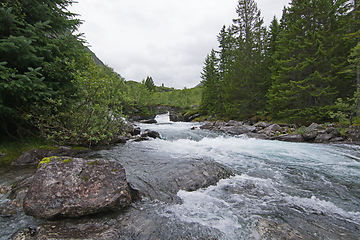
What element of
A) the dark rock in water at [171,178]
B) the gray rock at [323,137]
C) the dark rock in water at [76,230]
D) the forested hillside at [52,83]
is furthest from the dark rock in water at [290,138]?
the dark rock in water at [76,230]

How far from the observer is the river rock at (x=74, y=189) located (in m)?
3.08

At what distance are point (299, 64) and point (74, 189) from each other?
22.0 meters

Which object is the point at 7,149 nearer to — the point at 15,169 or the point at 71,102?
the point at 15,169

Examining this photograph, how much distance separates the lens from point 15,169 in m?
5.12

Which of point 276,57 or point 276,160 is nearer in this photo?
point 276,160

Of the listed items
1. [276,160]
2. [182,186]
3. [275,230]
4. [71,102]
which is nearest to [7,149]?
[71,102]

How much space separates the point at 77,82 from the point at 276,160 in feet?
33.8

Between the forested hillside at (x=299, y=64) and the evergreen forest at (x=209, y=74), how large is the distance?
91 mm

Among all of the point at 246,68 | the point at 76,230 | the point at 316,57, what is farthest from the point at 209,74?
the point at 76,230

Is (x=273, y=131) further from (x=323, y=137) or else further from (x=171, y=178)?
(x=171, y=178)

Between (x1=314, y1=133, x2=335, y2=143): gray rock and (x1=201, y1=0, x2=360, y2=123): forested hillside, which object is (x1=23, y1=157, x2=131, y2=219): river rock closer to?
(x1=314, y1=133, x2=335, y2=143): gray rock

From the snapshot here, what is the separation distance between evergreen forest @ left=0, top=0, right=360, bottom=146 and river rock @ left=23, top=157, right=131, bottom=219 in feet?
10.6

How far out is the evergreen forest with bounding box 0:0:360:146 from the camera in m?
5.56

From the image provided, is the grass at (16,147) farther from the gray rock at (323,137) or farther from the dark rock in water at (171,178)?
the gray rock at (323,137)
